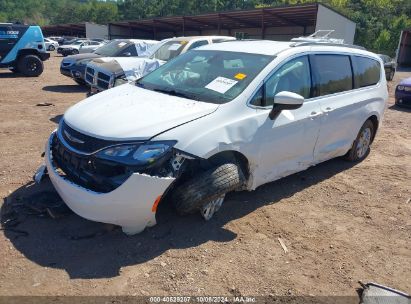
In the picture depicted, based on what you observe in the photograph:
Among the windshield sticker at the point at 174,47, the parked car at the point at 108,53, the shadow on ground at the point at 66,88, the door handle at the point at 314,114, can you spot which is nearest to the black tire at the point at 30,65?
the shadow on ground at the point at 66,88

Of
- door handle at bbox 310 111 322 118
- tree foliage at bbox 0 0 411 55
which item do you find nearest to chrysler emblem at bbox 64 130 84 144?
door handle at bbox 310 111 322 118

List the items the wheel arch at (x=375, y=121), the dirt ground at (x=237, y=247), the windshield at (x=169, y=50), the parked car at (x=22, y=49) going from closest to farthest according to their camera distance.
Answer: the dirt ground at (x=237, y=247) → the wheel arch at (x=375, y=121) → the windshield at (x=169, y=50) → the parked car at (x=22, y=49)

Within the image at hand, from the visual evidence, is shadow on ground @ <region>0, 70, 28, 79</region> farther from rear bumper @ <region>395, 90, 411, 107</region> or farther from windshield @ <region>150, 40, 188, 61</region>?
rear bumper @ <region>395, 90, 411, 107</region>

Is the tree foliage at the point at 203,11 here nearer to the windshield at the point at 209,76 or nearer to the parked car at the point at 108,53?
the parked car at the point at 108,53

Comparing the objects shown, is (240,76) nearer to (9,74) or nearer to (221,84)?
(221,84)

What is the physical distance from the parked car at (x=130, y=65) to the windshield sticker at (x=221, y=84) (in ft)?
12.0

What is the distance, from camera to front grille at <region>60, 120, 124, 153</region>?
10.6ft

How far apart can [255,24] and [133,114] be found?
3791cm

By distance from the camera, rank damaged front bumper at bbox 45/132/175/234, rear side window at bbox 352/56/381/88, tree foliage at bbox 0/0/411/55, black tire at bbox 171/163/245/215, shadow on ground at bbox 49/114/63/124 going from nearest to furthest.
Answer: damaged front bumper at bbox 45/132/175/234
black tire at bbox 171/163/245/215
rear side window at bbox 352/56/381/88
shadow on ground at bbox 49/114/63/124
tree foliage at bbox 0/0/411/55

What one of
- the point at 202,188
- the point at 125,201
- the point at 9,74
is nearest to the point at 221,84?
the point at 202,188

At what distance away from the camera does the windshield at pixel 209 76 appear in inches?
155

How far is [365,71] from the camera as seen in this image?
5.64 metres

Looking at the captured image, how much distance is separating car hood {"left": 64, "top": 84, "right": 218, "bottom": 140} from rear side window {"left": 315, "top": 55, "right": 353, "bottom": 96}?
1754 mm

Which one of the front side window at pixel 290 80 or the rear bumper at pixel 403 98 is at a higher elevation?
the front side window at pixel 290 80
